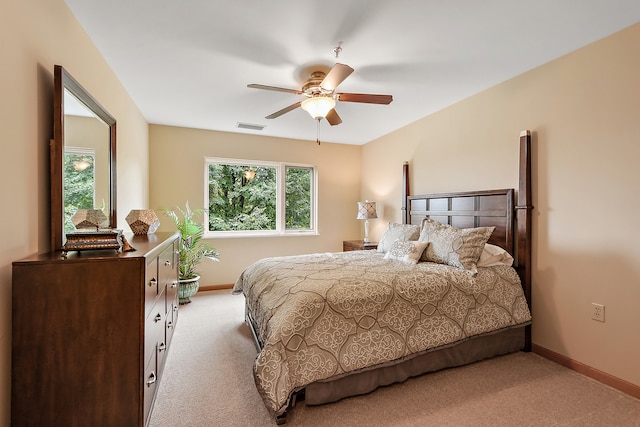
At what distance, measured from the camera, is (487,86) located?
2.96 meters

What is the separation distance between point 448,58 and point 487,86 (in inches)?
33.2

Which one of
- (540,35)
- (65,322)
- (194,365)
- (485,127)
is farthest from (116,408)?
(485,127)

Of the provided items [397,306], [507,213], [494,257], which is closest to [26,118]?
[397,306]

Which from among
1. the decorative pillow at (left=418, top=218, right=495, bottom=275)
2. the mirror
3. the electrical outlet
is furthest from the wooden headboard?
the mirror

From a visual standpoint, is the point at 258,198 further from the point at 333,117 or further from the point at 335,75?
the point at 335,75

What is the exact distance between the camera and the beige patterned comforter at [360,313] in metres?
1.76

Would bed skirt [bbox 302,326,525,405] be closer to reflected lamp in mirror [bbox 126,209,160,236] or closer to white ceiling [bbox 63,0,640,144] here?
reflected lamp in mirror [bbox 126,209,160,236]

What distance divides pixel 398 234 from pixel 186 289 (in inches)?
107

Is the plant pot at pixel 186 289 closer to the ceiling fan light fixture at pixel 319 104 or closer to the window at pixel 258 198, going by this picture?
the window at pixel 258 198

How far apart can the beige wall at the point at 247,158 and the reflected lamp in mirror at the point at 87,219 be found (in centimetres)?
252

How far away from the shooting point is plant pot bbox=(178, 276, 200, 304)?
12.4 feet

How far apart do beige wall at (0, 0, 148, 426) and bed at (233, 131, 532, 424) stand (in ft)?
4.16

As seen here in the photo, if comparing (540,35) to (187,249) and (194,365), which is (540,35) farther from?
(187,249)

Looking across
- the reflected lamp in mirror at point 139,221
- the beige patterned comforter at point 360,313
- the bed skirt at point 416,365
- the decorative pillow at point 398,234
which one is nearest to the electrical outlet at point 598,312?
the beige patterned comforter at point 360,313
